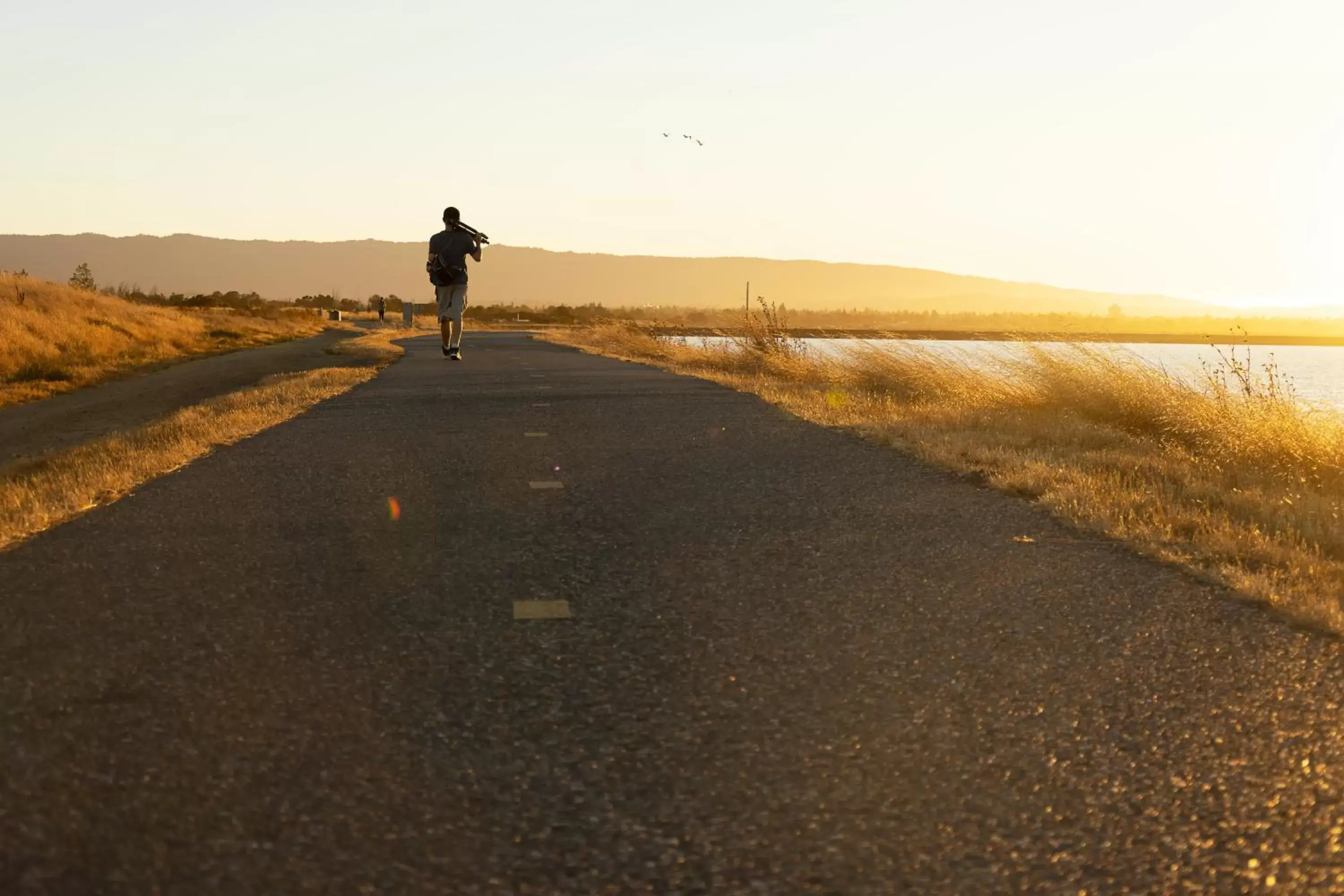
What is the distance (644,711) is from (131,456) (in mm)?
7738

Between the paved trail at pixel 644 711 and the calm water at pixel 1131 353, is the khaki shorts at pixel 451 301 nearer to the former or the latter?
the calm water at pixel 1131 353

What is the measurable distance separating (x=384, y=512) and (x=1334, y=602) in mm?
5372

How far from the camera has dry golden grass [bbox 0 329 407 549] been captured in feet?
25.0

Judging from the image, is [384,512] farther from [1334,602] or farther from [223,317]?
[223,317]

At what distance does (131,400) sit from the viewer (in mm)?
22688

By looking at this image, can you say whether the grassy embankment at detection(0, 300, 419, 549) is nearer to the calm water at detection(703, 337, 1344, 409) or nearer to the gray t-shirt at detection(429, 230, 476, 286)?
the gray t-shirt at detection(429, 230, 476, 286)

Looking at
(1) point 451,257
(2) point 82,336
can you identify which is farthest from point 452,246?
(2) point 82,336

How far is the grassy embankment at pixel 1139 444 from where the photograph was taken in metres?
6.71

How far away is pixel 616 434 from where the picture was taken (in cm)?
1249

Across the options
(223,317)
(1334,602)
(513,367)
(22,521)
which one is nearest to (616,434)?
(22,521)

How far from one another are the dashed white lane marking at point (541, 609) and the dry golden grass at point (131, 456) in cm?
321

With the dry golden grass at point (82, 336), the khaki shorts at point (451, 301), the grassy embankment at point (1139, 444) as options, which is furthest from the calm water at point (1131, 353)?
the dry golden grass at point (82, 336)

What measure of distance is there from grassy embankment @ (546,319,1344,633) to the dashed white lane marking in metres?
3.21

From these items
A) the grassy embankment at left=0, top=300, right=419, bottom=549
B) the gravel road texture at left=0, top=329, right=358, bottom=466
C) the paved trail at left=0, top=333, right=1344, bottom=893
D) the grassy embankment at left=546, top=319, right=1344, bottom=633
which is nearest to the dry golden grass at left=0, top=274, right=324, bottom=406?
the gravel road texture at left=0, top=329, right=358, bottom=466
